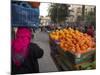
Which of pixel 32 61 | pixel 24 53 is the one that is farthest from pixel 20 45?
pixel 32 61

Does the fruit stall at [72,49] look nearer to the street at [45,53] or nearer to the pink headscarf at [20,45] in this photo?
the street at [45,53]

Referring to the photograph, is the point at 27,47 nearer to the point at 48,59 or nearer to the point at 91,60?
the point at 48,59

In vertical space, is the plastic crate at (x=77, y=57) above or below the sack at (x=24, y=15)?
below

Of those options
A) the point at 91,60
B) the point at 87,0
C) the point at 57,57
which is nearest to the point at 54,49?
the point at 57,57

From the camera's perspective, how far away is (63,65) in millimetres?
2494

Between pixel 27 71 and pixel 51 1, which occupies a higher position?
pixel 51 1

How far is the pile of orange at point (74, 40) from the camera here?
2.48 metres

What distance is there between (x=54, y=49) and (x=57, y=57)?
0.31 feet

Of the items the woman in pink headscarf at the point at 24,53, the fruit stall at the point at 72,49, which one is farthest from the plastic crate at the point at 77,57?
the woman in pink headscarf at the point at 24,53

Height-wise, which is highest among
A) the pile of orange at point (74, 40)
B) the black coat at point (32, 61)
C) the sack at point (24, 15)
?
the sack at point (24, 15)

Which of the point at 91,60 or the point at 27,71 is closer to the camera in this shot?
the point at 27,71

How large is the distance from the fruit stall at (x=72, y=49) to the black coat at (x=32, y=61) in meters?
0.16

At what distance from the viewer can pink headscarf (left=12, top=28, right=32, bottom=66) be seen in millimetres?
2336

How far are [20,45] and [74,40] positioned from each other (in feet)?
1.95
